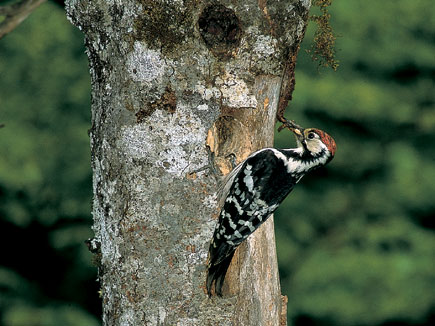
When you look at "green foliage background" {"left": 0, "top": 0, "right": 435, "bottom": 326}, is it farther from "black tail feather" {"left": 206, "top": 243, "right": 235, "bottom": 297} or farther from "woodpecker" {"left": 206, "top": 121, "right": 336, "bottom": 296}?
"black tail feather" {"left": 206, "top": 243, "right": 235, "bottom": 297}

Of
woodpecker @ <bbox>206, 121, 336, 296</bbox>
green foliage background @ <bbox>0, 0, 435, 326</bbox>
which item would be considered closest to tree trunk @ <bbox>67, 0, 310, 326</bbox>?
woodpecker @ <bbox>206, 121, 336, 296</bbox>

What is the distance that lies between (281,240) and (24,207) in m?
3.29

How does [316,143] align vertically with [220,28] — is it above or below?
below

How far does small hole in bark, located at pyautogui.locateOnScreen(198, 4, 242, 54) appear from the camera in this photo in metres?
3.47

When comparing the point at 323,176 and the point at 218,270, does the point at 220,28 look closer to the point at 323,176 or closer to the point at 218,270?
A: the point at 218,270

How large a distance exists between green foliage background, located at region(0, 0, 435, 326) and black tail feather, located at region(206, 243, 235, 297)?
13.9ft

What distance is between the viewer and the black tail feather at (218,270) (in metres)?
3.38

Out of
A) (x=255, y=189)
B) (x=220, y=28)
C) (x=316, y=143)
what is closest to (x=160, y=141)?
(x=220, y=28)

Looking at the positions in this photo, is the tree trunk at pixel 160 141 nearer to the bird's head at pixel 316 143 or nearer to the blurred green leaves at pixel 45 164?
the bird's head at pixel 316 143

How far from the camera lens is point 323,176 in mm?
8516

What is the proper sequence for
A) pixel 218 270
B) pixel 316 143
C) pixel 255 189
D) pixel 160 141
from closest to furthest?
1. pixel 160 141
2. pixel 218 270
3. pixel 255 189
4. pixel 316 143

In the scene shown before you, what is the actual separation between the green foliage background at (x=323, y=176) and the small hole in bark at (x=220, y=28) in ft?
13.8

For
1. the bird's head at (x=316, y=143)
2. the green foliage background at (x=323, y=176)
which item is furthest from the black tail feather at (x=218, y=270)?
the green foliage background at (x=323, y=176)

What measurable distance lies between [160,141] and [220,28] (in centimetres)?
70
